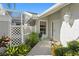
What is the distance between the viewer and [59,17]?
1229 centimetres

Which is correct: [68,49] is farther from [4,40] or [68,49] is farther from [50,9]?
[4,40]

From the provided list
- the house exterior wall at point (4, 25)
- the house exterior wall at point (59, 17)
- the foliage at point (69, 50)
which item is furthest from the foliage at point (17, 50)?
the foliage at point (69, 50)

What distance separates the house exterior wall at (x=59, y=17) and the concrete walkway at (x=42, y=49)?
50 centimetres

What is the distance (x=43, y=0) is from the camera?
11164mm

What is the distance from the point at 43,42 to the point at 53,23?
4.06 ft

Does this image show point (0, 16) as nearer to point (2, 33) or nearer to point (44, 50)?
point (2, 33)

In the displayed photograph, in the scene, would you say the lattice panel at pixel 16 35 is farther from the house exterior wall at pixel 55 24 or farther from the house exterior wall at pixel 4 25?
the house exterior wall at pixel 55 24

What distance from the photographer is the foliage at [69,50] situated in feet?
38.4

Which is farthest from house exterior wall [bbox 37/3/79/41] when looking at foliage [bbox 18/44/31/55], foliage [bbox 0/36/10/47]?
foliage [bbox 0/36/10/47]

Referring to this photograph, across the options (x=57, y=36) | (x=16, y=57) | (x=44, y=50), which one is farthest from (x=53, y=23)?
(x=16, y=57)

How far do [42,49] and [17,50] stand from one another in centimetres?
145

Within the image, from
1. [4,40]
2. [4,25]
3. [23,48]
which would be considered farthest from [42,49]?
[4,25]

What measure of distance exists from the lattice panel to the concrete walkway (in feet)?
3.37

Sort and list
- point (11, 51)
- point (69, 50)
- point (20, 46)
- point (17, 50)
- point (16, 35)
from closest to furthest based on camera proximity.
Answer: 1. point (69, 50)
2. point (11, 51)
3. point (17, 50)
4. point (20, 46)
5. point (16, 35)
